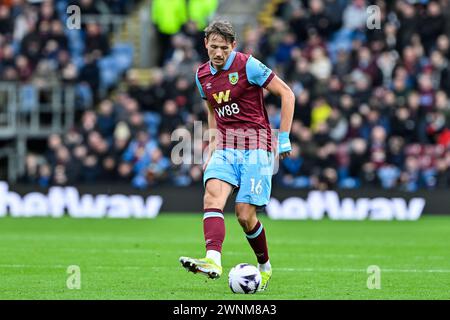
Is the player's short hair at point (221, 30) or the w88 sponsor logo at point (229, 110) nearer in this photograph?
the player's short hair at point (221, 30)

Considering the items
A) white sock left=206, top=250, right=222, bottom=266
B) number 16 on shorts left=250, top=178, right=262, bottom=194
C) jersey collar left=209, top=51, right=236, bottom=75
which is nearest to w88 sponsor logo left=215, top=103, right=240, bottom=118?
jersey collar left=209, top=51, right=236, bottom=75

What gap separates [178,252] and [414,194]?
27.8 ft

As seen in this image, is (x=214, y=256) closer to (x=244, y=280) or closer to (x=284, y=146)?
(x=244, y=280)

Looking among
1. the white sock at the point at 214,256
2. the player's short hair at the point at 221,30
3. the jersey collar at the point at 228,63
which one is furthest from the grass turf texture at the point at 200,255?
the player's short hair at the point at 221,30

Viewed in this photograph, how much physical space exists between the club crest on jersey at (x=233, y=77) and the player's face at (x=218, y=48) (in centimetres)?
15

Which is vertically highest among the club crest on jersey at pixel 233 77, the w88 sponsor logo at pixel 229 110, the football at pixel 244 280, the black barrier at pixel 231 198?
the club crest on jersey at pixel 233 77

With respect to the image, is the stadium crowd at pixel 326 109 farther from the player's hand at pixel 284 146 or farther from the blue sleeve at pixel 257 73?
the player's hand at pixel 284 146

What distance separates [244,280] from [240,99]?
1.73 m

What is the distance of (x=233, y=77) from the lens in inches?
436

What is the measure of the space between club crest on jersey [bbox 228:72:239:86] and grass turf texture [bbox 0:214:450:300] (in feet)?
6.47

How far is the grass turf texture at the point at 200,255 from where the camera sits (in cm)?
1087

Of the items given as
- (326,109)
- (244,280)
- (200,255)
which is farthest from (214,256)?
(326,109)

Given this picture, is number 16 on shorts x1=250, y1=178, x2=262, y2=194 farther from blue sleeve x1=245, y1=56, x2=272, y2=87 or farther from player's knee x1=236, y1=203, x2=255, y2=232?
blue sleeve x1=245, y1=56, x2=272, y2=87

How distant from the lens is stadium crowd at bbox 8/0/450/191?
23.4m
